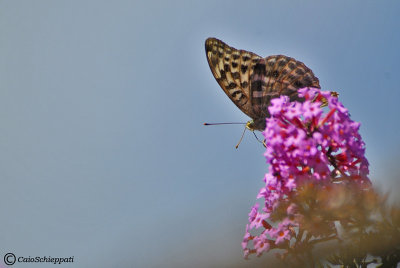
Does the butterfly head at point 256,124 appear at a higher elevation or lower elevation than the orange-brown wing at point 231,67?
lower

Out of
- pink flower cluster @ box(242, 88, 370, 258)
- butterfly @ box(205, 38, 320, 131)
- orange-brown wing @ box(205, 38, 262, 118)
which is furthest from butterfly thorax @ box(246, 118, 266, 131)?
pink flower cluster @ box(242, 88, 370, 258)

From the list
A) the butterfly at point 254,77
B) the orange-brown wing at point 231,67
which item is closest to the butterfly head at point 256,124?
the butterfly at point 254,77

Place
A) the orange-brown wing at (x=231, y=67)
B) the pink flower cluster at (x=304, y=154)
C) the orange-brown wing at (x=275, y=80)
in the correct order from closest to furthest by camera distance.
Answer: the pink flower cluster at (x=304, y=154) → the orange-brown wing at (x=275, y=80) → the orange-brown wing at (x=231, y=67)

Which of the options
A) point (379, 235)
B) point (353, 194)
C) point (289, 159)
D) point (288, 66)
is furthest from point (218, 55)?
point (379, 235)

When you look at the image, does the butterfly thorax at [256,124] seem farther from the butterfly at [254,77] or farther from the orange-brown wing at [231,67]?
the orange-brown wing at [231,67]

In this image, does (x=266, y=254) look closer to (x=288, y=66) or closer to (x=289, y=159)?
(x=289, y=159)

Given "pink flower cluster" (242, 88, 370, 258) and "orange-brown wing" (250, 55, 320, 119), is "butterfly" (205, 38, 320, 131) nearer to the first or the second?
"orange-brown wing" (250, 55, 320, 119)
